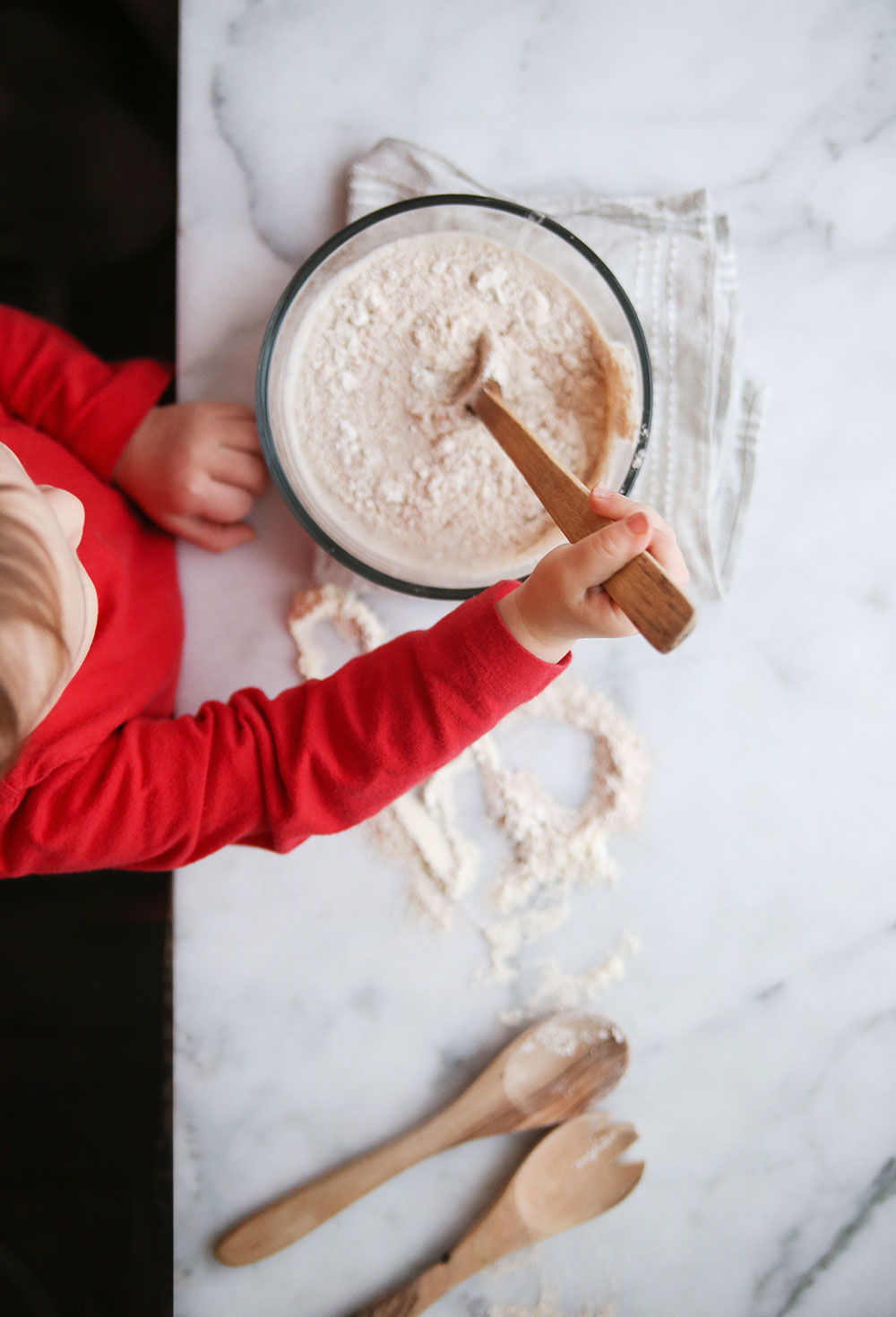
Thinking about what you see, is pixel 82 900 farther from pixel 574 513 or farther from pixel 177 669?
pixel 574 513

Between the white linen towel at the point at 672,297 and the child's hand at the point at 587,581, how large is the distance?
18 cm

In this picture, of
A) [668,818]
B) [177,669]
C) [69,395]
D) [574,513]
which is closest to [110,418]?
[69,395]

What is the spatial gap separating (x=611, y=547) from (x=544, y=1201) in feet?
1.65

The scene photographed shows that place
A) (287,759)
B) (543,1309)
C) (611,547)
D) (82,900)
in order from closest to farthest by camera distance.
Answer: (611,547)
(287,759)
(543,1309)
(82,900)

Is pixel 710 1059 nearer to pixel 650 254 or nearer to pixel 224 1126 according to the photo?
pixel 224 1126

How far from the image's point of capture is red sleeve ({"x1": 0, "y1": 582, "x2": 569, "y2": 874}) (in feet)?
1.60

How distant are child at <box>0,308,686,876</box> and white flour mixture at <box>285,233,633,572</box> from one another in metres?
0.08

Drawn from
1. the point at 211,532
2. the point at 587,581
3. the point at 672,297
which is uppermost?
the point at 672,297

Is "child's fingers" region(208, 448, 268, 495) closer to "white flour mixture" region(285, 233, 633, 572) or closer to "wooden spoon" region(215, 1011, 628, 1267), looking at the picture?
"white flour mixture" region(285, 233, 633, 572)

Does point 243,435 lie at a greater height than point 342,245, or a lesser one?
lesser

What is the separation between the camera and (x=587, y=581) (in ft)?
1.30

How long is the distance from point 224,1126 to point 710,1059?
1.19 feet

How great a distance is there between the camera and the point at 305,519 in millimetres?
542

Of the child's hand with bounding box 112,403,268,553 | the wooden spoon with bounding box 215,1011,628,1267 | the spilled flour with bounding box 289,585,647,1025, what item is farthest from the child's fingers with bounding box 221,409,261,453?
the wooden spoon with bounding box 215,1011,628,1267
